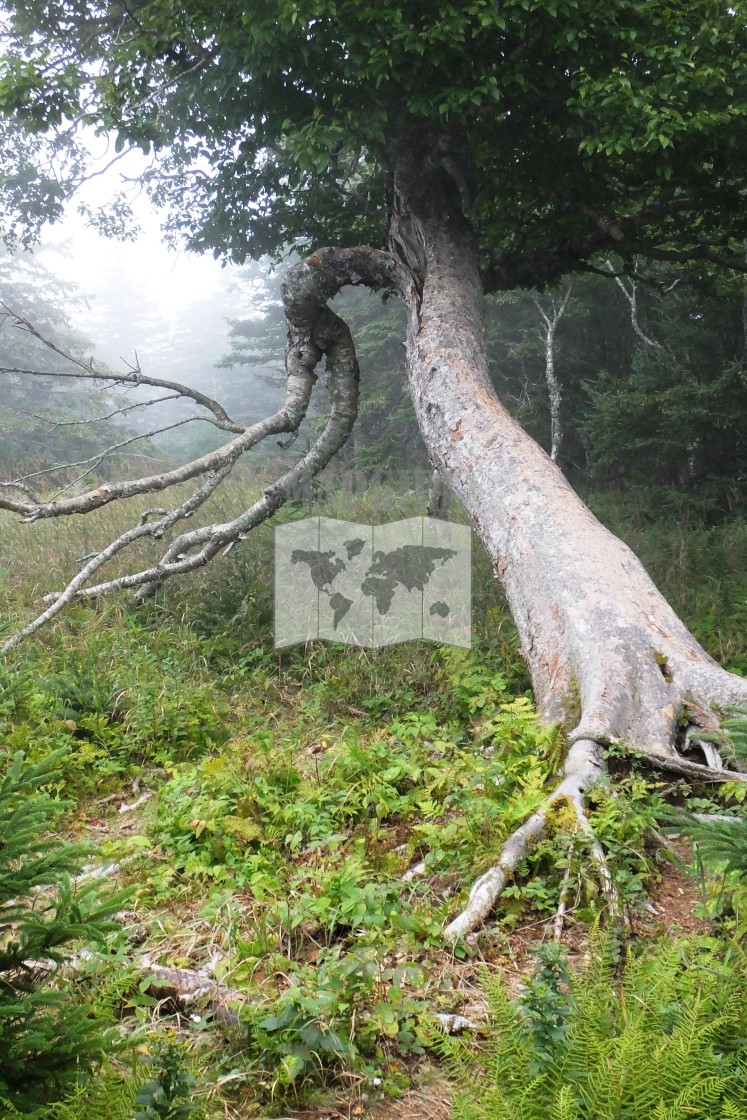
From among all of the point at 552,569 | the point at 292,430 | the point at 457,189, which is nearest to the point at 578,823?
the point at 552,569

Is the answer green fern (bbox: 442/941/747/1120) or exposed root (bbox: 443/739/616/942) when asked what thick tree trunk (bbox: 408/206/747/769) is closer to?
exposed root (bbox: 443/739/616/942)

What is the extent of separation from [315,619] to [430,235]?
3695 mm

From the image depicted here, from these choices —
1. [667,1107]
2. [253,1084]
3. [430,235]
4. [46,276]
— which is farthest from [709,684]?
[46,276]

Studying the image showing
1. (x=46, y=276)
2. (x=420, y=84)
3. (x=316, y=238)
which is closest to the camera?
(x=420, y=84)

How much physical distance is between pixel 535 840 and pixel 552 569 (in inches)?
74.9

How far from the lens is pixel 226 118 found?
6.83 meters

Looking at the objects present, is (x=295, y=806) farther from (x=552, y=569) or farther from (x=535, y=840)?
(x=552, y=569)

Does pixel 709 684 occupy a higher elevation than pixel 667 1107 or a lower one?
higher

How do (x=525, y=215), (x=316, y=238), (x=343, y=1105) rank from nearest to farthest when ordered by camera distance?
(x=343, y=1105)
(x=525, y=215)
(x=316, y=238)

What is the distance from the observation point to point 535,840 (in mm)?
2812

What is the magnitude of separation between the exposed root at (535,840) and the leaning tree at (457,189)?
0.8 inches

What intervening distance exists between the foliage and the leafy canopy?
5.25 metres

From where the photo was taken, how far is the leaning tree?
407 cm

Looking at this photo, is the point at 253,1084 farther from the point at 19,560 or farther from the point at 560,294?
the point at 560,294
